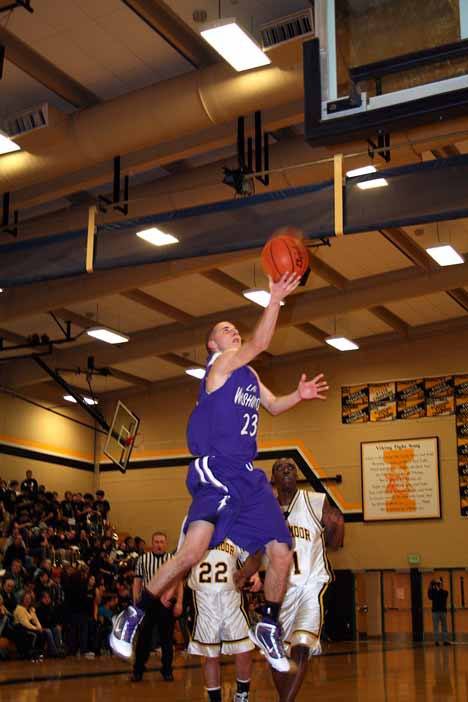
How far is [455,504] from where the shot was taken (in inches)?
Answer: 964

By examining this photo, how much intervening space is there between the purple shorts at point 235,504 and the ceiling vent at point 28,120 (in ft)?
28.7

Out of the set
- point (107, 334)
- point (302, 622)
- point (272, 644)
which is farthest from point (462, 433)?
point (272, 644)

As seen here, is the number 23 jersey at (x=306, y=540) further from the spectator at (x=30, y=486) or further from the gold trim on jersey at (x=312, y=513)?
the spectator at (x=30, y=486)

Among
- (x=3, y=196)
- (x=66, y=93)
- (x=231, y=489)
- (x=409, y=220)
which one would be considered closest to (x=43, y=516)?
(x=3, y=196)

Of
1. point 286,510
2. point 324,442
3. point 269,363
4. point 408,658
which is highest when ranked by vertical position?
point 269,363

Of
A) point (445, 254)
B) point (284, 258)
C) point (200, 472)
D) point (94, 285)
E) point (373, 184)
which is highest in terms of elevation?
point (445, 254)

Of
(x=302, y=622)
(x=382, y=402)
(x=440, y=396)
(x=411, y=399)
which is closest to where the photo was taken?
(x=302, y=622)

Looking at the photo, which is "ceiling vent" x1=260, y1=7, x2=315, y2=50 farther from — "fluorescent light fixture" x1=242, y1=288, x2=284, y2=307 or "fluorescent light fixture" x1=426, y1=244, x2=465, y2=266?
"fluorescent light fixture" x1=242, y1=288, x2=284, y2=307

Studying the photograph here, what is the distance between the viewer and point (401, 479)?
25.2m

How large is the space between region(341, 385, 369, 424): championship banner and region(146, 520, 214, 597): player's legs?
67.8ft

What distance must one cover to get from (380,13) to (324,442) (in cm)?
2022

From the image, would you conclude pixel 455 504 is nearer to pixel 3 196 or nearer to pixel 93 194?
pixel 93 194

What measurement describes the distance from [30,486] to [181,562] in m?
20.0

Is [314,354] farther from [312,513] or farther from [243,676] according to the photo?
[243,676]
